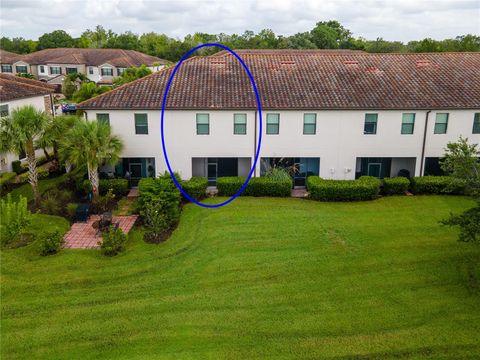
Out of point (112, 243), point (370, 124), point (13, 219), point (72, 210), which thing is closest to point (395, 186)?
point (370, 124)

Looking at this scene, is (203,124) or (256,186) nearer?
(256,186)

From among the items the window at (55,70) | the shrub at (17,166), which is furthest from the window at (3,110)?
the window at (55,70)

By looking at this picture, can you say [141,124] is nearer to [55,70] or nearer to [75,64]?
[75,64]

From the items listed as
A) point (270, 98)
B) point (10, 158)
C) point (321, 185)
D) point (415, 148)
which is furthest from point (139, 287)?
point (415, 148)

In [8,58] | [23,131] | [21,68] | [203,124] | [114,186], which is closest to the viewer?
[23,131]

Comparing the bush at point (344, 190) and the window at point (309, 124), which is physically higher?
the window at point (309, 124)

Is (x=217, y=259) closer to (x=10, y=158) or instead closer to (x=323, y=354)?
(x=323, y=354)

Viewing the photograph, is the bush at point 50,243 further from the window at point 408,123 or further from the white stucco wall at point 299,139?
the window at point 408,123
